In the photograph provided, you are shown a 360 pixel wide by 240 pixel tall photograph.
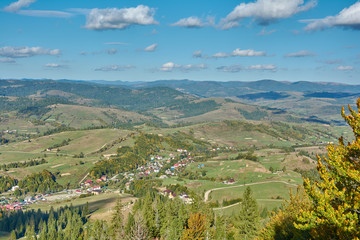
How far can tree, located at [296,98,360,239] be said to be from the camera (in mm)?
17844

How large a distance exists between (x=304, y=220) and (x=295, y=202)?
29.5 meters

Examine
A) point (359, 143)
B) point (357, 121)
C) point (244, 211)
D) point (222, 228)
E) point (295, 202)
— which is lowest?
point (222, 228)

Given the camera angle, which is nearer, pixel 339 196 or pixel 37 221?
pixel 339 196

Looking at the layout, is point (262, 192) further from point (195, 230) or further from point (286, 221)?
point (286, 221)

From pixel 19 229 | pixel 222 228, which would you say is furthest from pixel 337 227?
pixel 19 229

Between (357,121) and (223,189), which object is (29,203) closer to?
(223,189)

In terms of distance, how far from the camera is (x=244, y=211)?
60938 mm

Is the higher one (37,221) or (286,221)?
(286,221)

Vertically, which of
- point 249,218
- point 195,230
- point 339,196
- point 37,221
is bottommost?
point 37,221

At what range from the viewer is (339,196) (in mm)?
18906

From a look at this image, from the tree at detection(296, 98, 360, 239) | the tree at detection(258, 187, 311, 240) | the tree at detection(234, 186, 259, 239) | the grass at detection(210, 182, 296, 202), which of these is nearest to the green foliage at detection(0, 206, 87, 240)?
the grass at detection(210, 182, 296, 202)

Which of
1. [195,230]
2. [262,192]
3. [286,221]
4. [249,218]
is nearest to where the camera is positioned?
[286,221]

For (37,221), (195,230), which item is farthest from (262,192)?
(37,221)

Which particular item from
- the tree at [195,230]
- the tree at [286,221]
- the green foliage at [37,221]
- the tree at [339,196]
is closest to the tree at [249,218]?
the tree at [195,230]
